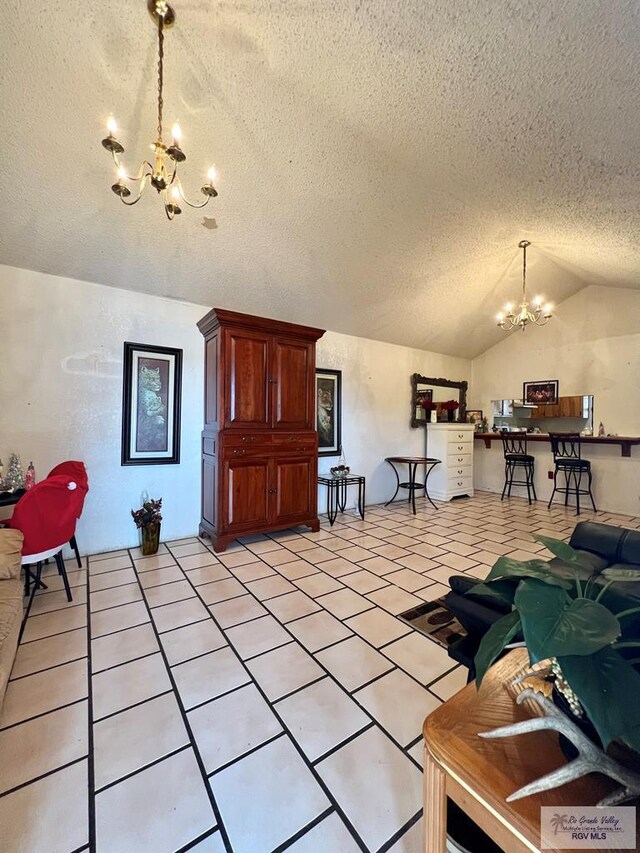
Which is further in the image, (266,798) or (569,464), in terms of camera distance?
(569,464)

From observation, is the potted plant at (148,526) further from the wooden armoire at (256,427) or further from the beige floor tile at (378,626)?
the beige floor tile at (378,626)

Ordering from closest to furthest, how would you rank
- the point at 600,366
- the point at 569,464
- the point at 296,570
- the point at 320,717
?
the point at 320,717, the point at 296,570, the point at 569,464, the point at 600,366

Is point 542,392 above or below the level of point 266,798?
above

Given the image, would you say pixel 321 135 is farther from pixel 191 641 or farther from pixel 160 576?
pixel 160 576

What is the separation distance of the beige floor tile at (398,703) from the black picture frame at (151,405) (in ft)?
8.96

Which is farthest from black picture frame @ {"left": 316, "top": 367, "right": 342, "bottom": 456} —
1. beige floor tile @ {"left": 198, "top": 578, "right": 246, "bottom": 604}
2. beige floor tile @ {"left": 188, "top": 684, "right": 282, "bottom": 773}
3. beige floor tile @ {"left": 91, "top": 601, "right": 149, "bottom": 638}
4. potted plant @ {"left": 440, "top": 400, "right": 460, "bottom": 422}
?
beige floor tile @ {"left": 188, "top": 684, "right": 282, "bottom": 773}

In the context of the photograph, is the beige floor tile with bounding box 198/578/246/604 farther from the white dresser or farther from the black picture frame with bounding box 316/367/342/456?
the white dresser

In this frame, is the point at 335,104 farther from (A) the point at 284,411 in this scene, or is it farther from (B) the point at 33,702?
(B) the point at 33,702

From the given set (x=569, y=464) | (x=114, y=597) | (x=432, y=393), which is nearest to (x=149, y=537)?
(x=114, y=597)

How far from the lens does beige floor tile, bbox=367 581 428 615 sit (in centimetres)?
228

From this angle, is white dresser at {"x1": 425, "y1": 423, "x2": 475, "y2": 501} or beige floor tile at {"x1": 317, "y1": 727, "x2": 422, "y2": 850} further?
white dresser at {"x1": 425, "y1": 423, "x2": 475, "y2": 501}

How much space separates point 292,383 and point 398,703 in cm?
278

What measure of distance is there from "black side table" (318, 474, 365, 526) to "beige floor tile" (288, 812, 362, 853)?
307 centimetres

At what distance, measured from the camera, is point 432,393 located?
5883 millimetres
